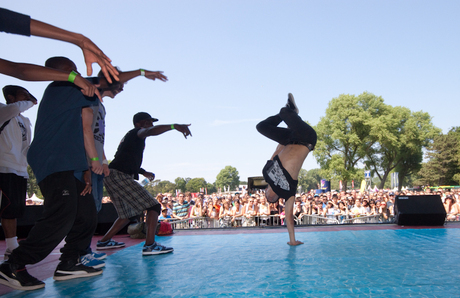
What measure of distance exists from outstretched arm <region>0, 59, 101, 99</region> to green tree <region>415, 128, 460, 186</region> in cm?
4899

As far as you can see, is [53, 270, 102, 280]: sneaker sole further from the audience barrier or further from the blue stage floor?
the audience barrier

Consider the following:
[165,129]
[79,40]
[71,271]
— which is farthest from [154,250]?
→ [79,40]

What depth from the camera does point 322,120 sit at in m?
35.9

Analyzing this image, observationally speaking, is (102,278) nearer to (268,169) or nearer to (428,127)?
(268,169)

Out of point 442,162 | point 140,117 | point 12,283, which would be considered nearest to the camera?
point 12,283

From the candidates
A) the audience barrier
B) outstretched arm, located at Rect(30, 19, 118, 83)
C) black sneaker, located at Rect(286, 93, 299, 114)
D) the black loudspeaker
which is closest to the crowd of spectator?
the audience barrier

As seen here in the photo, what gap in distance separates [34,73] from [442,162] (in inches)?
2032

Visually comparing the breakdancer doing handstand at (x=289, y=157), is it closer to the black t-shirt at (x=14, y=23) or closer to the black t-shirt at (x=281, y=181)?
the black t-shirt at (x=281, y=181)

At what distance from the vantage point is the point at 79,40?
1637mm

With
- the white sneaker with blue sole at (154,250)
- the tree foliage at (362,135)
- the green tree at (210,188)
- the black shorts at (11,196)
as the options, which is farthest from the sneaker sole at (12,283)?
the green tree at (210,188)

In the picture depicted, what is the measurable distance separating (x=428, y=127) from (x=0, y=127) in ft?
148

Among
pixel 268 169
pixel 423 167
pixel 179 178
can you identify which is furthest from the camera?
pixel 179 178

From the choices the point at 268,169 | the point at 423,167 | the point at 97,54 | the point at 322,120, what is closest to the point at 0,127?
the point at 97,54

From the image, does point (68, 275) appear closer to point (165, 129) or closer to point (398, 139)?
point (165, 129)
